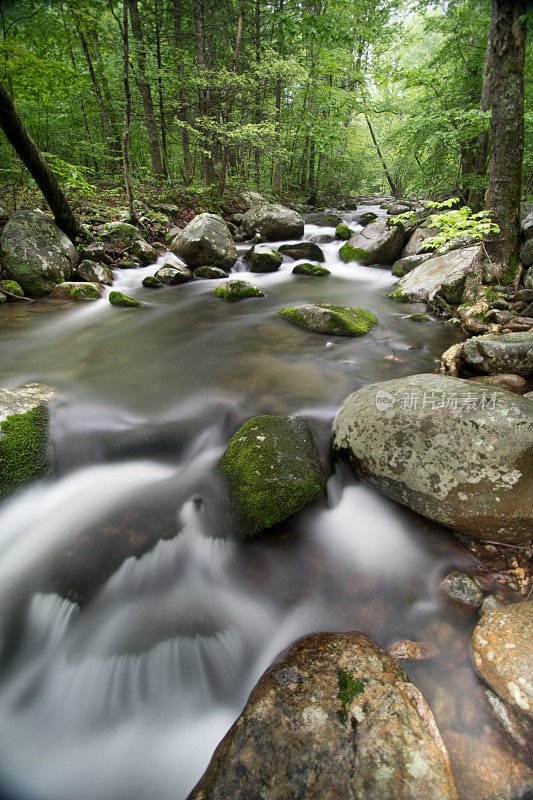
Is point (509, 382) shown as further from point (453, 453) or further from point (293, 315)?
point (293, 315)

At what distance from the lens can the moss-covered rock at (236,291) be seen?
27.1ft

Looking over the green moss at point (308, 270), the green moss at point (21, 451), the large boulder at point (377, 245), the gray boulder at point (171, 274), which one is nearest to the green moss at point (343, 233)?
the large boulder at point (377, 245)

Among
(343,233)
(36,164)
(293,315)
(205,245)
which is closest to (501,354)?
(293,315)

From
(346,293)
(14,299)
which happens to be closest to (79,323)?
(14,299)

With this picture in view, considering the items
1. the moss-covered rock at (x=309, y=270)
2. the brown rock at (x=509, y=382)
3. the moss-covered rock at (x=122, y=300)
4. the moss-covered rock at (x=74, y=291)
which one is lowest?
the brown rock at (x=509, y=382)

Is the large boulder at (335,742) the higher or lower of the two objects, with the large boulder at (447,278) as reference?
lower

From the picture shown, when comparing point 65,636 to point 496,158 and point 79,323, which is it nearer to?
point 79,323

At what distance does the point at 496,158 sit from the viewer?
532 cm

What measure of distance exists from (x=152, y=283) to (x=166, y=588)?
8028 mm

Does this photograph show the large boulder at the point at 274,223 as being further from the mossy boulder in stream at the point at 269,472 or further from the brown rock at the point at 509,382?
the mossy boulder in stream at the point at 269,472

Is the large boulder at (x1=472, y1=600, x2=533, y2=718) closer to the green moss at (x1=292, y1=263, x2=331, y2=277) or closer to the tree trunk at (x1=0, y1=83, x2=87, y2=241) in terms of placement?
the green moss at (x1=292, y1=263, x2=331, y2=277)

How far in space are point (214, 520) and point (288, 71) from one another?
16871 millimetres

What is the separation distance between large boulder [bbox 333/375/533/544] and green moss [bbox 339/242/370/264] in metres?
9.02

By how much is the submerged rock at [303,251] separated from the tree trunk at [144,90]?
704cm
